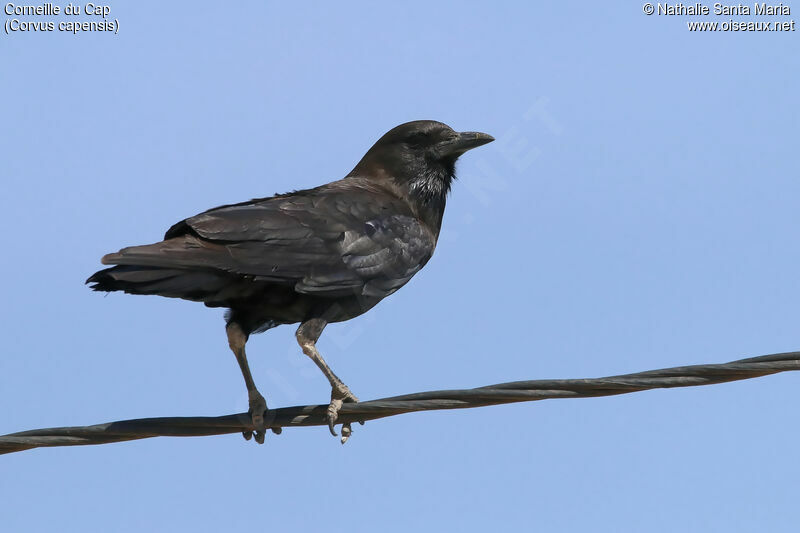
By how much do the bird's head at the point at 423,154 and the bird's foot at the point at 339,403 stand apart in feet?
7.45

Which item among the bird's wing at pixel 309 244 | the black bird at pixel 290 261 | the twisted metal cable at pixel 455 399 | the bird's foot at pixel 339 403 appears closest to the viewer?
the twisted metal cable at pixel 455 399

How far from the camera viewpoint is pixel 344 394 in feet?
20.4

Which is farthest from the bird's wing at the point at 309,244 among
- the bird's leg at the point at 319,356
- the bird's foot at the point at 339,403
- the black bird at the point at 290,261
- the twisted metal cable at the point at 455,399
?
the twisted metal cable at the point at 455,399

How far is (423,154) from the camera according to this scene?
8.20m

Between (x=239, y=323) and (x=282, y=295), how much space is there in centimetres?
39

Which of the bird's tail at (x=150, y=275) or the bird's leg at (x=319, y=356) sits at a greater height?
the bird's tail at (x=150, y=275)

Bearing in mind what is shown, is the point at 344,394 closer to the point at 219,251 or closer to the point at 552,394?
the point at 219,251

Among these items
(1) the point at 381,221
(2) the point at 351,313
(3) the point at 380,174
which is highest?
(3) the point at 380,174

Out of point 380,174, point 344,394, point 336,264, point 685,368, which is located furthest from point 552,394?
point 380,174

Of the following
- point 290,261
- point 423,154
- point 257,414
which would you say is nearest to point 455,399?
point 257,414

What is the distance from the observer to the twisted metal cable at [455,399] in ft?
13.8

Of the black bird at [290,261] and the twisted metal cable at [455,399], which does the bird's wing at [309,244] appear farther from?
the twisted metal cable at [455,399]

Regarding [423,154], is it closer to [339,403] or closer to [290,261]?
[290,261]

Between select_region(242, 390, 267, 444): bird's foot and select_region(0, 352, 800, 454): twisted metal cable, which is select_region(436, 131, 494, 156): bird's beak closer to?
select_region(242, 390, 267, 444): bird's foot
